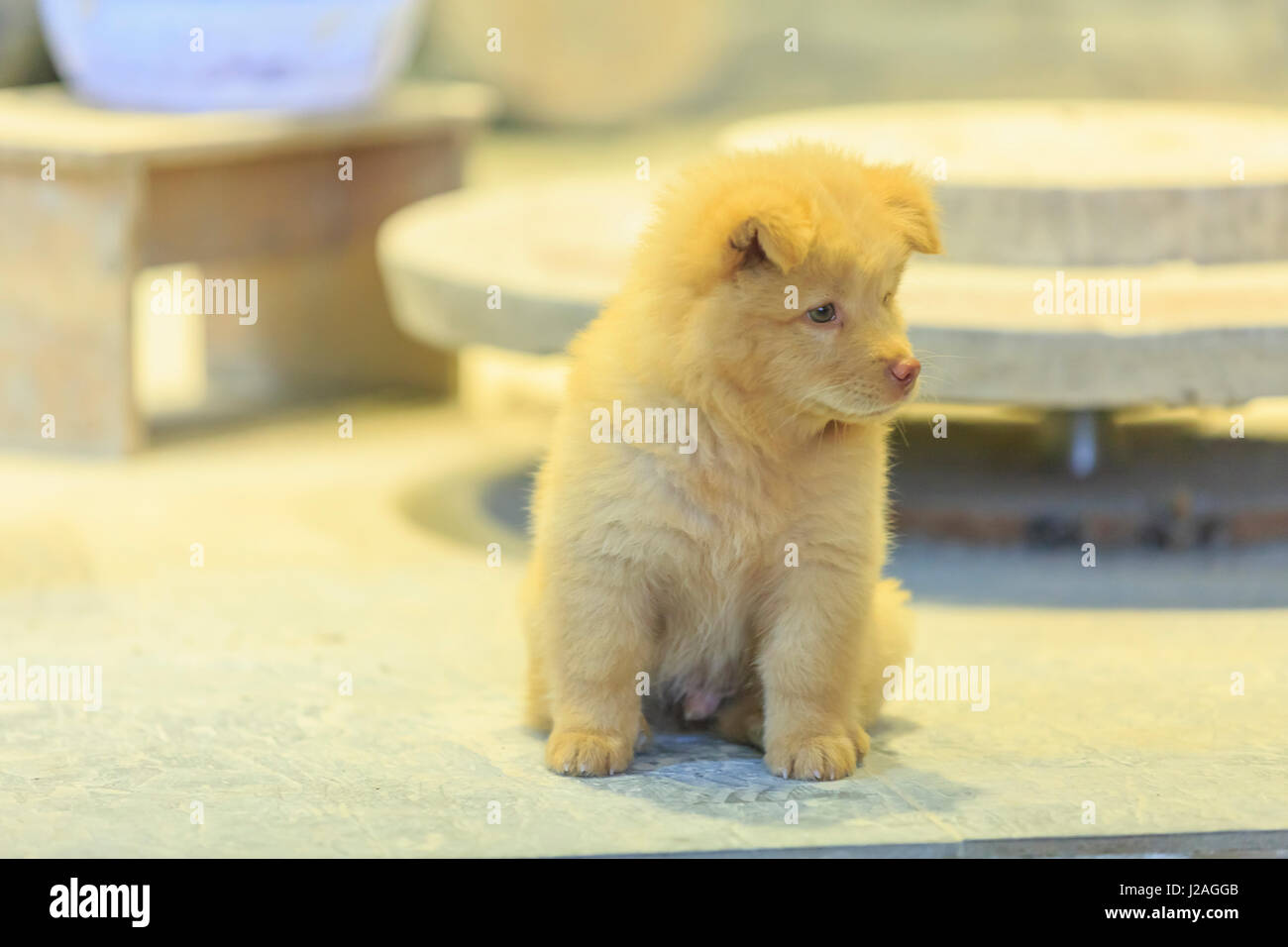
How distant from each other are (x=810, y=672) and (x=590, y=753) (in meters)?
0.38

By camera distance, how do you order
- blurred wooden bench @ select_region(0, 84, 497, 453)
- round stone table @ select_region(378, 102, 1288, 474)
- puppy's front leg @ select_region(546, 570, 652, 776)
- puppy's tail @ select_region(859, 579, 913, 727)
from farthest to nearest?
blurred wooden bench @ select_region(0, 84, 497, 453) < round stone table @ select_region(378, 102, 1288, 474) < puppy's tail @ select_region(859, 579, 913, 727) < puppy's front leg @ select_region(546, 570, 652, 776)

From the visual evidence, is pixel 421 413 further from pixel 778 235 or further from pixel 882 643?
pixel 778 235

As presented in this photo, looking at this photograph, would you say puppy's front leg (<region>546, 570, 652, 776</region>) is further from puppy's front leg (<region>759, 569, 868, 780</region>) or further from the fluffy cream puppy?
puppy's front leg (<region>759, 569, 868, 780</region>)

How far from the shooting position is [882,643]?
3.19m

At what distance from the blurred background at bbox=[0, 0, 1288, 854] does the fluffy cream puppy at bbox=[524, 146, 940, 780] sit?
0.69ft

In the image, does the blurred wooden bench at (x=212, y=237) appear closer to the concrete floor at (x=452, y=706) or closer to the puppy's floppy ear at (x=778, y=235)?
the concrete floor at (x=452, y=706)

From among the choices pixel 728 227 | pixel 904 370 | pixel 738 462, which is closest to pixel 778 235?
pixel 728 227

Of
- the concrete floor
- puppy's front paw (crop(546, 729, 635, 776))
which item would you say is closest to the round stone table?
the concrete floor

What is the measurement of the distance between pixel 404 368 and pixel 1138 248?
2.81 meters

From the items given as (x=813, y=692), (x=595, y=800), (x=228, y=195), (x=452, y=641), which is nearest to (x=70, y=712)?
(x=452, y=641)

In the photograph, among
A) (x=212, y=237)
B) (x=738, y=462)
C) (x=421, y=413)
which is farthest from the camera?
(x=421, y=413)

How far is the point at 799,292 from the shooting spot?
274cm

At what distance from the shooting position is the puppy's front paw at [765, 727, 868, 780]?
2.92 m

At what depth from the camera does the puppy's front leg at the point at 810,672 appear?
290 cm
